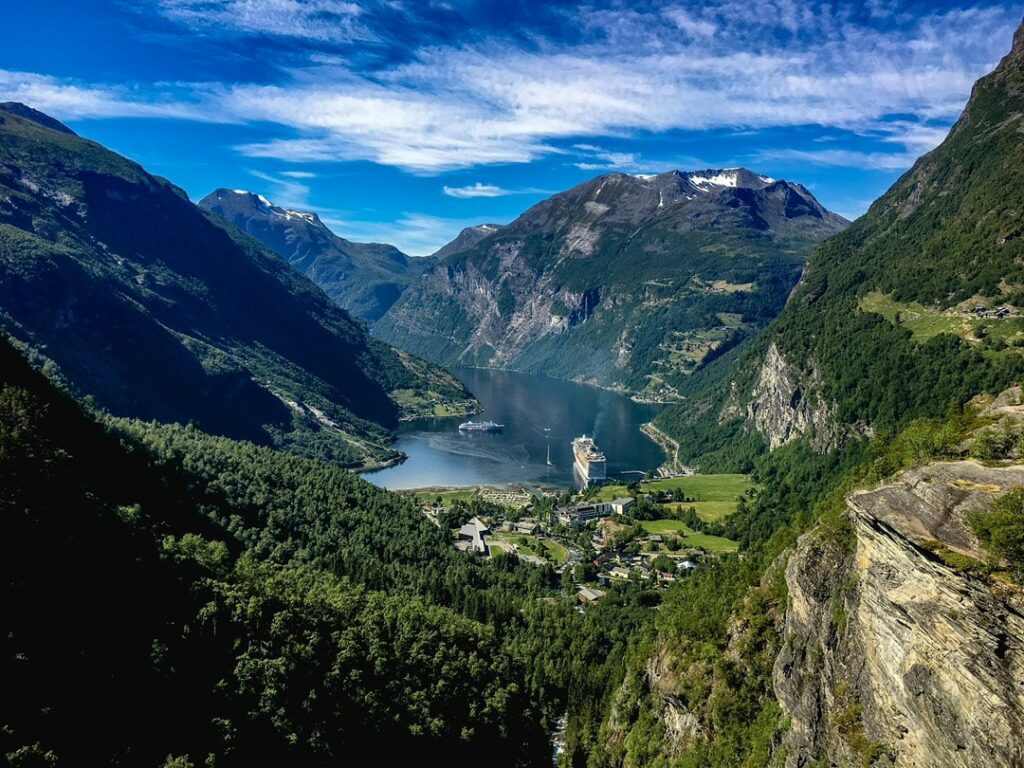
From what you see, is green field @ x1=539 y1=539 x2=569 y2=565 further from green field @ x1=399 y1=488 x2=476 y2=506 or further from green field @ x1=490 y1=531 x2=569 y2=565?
green field @ x1=399 y1=488 x2=476 y2=506

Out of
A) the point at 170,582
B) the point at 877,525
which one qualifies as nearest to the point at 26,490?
the point at 170,582

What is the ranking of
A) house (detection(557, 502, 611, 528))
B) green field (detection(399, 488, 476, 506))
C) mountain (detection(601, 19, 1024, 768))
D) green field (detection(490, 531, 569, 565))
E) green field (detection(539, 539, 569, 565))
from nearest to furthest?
mountain (detection(601, 19, 1024, 768)), green field (detection(539, 539, 569, 565)), green field (detection(490, 531, 569, 565)), house (detection(557, 502, 611, 528)), green field (detection(399, 488, 476, 506))

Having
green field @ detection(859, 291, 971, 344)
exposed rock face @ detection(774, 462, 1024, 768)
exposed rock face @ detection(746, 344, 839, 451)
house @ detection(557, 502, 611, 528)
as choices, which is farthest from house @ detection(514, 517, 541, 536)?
exposed rock face @ detection(774, 462, 1024, 768)

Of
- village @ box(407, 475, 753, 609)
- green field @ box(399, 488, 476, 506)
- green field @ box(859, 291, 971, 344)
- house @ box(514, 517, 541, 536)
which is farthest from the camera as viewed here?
green field @ box(399, 488, 476, 506)

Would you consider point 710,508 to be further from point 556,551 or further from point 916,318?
point 916,318

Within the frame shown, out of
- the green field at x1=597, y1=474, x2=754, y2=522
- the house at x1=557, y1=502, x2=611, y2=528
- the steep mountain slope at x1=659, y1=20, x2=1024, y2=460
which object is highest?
the steep mountain slope at x1=659, y1=20, x2=1024, y2=460

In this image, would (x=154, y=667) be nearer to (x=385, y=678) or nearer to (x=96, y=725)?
(x=96, y=725)
